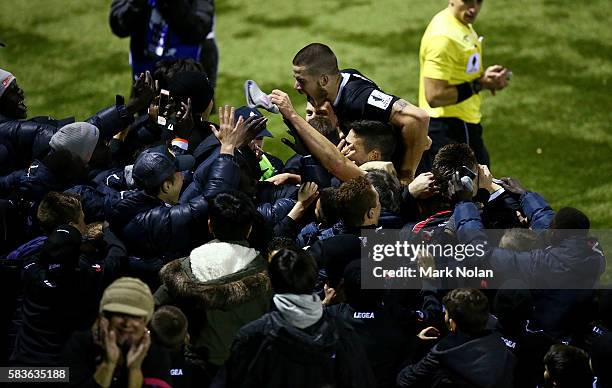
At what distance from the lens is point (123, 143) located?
5.88 metres

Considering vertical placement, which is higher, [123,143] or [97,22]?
[123,143]

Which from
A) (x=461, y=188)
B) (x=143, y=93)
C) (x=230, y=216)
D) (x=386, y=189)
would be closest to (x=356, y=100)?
(x=386, y=189)

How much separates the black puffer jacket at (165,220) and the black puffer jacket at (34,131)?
842 mm

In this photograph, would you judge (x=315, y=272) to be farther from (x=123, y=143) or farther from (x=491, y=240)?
(x=123, y=143)

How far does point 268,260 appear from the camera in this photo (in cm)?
421

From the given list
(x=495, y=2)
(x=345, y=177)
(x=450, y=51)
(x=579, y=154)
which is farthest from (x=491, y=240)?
(x=495, y=2)

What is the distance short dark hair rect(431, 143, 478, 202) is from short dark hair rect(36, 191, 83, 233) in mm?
1623

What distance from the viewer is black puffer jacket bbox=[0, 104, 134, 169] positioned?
17.6ft

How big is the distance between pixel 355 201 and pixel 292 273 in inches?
32.0

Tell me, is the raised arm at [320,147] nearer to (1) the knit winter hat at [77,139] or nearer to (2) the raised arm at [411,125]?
(2) the raised arm at [411,125]

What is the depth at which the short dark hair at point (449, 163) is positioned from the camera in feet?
15.6

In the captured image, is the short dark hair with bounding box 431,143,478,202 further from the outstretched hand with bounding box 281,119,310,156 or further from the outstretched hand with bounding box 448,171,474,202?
the outstretched hand with bounding box 281,119,310,156

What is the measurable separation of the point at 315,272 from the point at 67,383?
37.5 inches

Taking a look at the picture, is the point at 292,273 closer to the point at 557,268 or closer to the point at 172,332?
the point at 172,332
